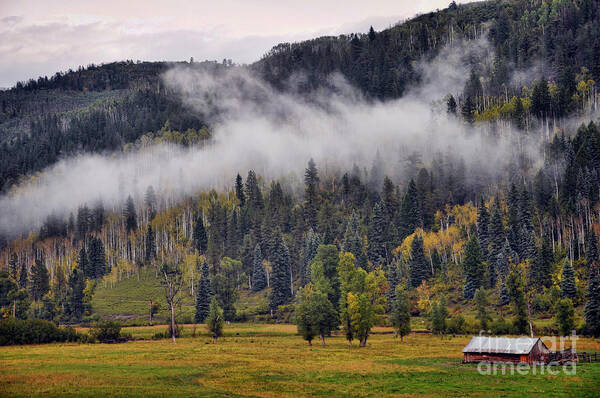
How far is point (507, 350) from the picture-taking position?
79.5 m

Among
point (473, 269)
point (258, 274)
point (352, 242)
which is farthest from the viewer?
point (258, 274)

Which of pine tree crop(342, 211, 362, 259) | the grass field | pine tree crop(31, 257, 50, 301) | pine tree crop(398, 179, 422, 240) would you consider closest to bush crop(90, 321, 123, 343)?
the grass field

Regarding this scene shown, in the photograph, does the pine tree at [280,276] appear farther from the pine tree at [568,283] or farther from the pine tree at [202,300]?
the pine tree at [568,283]

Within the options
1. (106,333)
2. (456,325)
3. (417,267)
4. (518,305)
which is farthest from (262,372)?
(417,267)

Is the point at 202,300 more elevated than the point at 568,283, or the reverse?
the point at 568,283

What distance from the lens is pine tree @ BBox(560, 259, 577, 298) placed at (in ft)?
390

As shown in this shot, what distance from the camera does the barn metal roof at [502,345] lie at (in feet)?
257

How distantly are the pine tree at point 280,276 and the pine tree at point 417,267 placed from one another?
3508 centimetres

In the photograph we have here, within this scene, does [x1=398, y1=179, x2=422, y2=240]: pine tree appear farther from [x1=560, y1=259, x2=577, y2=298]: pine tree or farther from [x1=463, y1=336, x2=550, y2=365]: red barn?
[x1=463, y1=336, x2=550, y2=365]: red barn

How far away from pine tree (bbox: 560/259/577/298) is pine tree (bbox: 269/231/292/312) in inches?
2841

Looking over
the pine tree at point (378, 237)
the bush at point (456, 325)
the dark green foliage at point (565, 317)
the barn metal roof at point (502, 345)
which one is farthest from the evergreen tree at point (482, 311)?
the pine tree at point (378, 237)

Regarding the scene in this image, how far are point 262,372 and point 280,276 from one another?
98140mm

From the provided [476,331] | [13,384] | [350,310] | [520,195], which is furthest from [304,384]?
[520,195]

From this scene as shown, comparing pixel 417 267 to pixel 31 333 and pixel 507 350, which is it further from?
pixel 31 333
